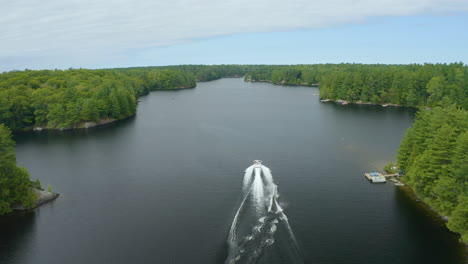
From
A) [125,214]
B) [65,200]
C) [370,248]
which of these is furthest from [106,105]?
[370,248]

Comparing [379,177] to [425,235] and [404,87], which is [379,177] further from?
[404,87]

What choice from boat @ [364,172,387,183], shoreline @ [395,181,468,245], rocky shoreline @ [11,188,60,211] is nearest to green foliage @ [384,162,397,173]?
boat @ [364,172,387,183]

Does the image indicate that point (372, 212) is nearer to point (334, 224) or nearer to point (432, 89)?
point (334, 224)

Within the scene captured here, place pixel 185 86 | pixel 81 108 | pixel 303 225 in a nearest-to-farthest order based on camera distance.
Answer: pixel 303 225 < pixel 81 108 < pixel 185 86

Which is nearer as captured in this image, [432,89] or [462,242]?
[462,242]

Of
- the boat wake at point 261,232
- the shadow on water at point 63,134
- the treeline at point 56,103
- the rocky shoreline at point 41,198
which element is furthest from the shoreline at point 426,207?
the treeline at point 56,103

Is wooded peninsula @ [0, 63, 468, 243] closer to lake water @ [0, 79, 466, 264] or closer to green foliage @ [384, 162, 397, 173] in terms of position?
green foliage @ [384, 162, 397, 173]

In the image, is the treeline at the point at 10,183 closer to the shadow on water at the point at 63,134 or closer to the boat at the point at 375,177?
the shadow on water at the point at 63,134
